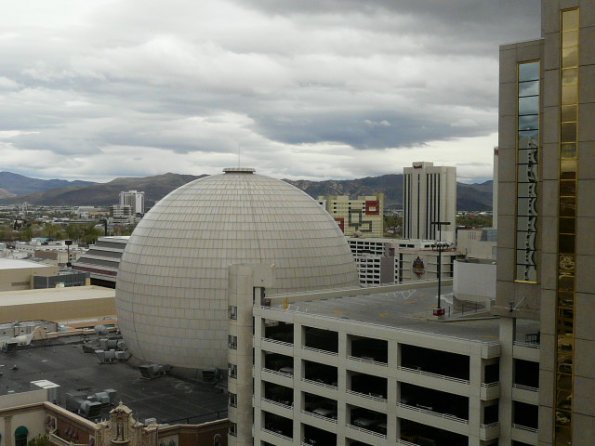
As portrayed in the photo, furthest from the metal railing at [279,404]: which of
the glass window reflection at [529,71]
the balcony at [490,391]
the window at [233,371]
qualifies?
the glass window reflection at [529,71]

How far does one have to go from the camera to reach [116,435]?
53.7 meters

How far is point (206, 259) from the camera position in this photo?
69000 millimetres

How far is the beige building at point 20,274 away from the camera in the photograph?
129 metres

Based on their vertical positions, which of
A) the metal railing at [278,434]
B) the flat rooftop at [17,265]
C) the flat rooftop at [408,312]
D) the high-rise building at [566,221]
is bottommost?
the metal railing at [278,434]

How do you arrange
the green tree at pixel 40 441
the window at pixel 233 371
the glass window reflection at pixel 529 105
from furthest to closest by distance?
the green tree at pixel 40 441, the window at pixel 233 371, the glass window reflection at pixel 529 105

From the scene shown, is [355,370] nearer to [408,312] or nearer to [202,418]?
[408,312]

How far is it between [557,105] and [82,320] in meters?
87.0

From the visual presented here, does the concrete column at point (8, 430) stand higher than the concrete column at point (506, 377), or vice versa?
the concrete column at point (506, 377)

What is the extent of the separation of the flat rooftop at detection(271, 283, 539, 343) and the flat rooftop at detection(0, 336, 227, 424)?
42.7 feet

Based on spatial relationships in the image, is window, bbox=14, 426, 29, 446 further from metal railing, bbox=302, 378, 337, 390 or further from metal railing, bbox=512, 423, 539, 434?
metal railing, bbox=512, 423, 539, 434

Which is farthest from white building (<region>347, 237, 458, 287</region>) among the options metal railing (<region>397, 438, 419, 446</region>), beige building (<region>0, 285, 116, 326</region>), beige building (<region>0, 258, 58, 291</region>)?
metal railing (<region>397, 438, 419, 446</region>)

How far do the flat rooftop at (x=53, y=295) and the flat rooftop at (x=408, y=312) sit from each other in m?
59.7

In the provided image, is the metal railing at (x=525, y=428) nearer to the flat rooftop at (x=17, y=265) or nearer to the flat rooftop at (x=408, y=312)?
the flat rooftop at (x=408, y=312)

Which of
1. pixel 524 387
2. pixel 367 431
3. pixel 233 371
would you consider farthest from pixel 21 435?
pixel 524 387
